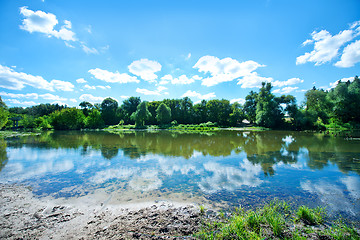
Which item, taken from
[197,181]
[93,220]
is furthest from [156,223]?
[197,181]

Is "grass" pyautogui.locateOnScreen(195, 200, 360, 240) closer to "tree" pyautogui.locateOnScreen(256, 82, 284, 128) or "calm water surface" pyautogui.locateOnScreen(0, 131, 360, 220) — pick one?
"calm water surface" pyautogui.locateOnScreen(0, 131, 360, 220)

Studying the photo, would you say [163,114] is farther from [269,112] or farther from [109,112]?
[269,112]

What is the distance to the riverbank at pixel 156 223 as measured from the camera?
3248 mm

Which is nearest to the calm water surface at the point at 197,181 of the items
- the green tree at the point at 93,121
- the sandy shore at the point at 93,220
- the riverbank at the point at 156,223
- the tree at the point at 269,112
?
the sandy shore at the point at 93,220

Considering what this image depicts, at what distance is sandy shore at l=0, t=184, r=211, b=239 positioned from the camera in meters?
3.35

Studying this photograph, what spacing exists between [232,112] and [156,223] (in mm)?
65159

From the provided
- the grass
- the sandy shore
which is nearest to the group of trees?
the sandy shore

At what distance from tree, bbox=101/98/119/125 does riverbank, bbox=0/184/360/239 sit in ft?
216

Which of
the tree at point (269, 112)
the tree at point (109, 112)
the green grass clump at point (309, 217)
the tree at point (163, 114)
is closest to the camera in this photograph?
the green grass clump at point (309, 217)

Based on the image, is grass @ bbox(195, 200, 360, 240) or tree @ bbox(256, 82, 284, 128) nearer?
grass @ bbox(195, 200, 360, 240)

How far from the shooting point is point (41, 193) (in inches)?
223

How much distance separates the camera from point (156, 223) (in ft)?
12.3

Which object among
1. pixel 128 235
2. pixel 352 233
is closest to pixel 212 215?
pixel 128 235

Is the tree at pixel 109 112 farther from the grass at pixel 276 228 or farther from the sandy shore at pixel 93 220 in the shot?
the grass at pixel 276 228
